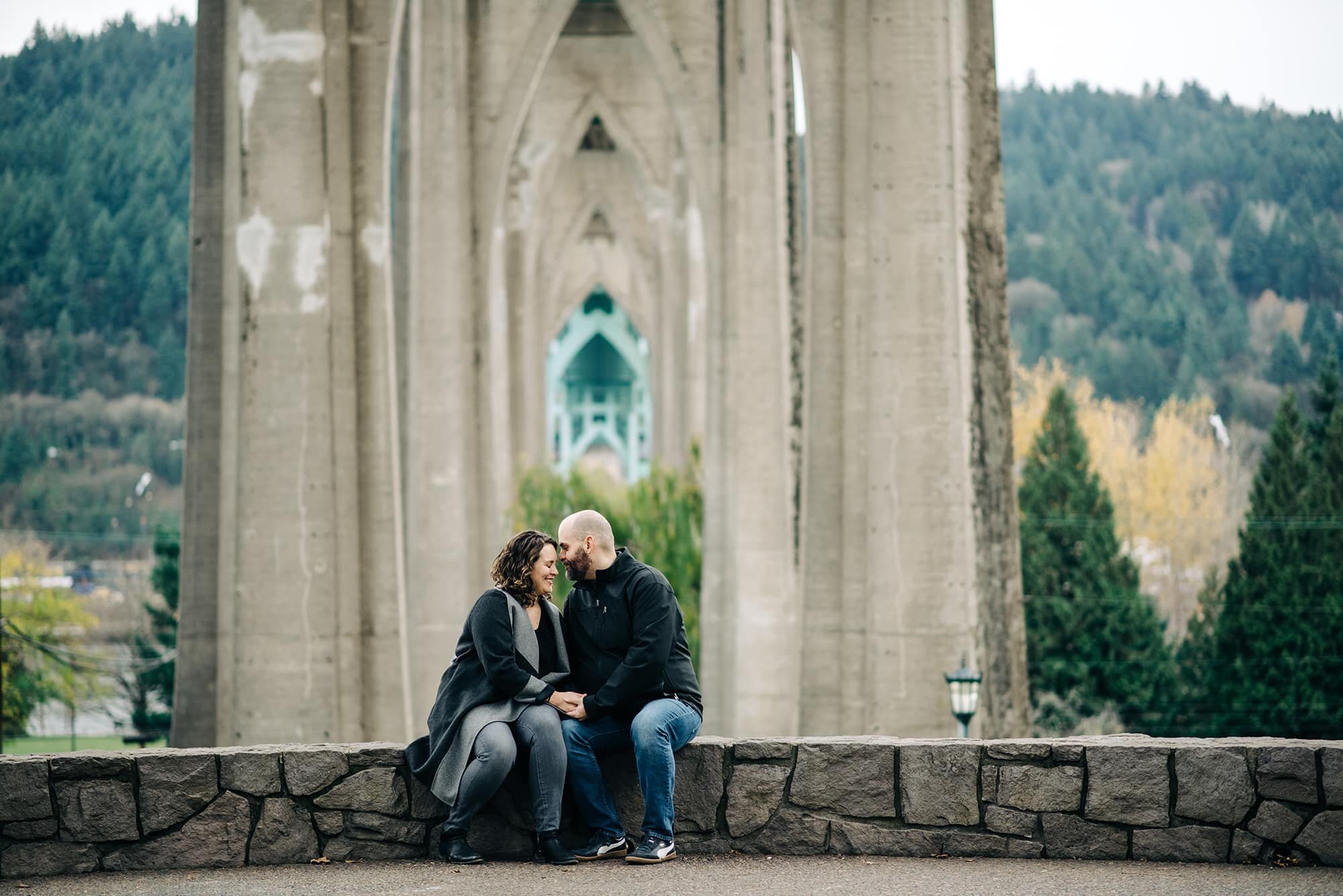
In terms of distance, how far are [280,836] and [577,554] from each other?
1874 millimetres

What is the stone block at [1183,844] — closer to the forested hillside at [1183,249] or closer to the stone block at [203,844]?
the stone block at [203,844]

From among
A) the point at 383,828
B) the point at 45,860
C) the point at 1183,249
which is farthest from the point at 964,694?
the point at 1183,249

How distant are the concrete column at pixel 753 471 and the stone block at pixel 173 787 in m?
18.5

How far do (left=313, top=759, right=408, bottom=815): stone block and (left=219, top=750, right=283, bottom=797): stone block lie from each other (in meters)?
0.07

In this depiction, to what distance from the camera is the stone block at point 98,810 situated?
8188 mm

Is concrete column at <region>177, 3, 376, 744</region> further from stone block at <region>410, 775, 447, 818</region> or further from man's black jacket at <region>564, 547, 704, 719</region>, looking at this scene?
man's black jacket at <region>564, 547, 704, 719</region>

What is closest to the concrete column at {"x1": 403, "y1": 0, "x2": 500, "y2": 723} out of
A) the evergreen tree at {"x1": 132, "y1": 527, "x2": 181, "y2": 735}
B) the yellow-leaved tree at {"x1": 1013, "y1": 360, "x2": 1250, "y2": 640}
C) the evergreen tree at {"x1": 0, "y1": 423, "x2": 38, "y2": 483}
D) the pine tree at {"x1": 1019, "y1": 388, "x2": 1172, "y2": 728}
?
the evergreen tree at {"x1": 132, "y1": 527, "x2": 181, "y2": 735}

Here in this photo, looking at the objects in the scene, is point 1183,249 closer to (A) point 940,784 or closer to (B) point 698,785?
(A) point 940,784

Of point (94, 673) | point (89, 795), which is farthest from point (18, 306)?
point (89, 795)

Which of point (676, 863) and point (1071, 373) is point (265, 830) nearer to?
point (676, 863)

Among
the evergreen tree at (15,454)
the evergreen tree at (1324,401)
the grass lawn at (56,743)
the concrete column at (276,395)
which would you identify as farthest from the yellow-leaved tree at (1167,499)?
the evergreen tree at (15,454)

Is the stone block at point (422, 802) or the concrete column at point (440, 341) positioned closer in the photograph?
the stone block at point (422, 802)

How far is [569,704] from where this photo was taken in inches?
321

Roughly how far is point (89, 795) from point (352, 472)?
505 inches
